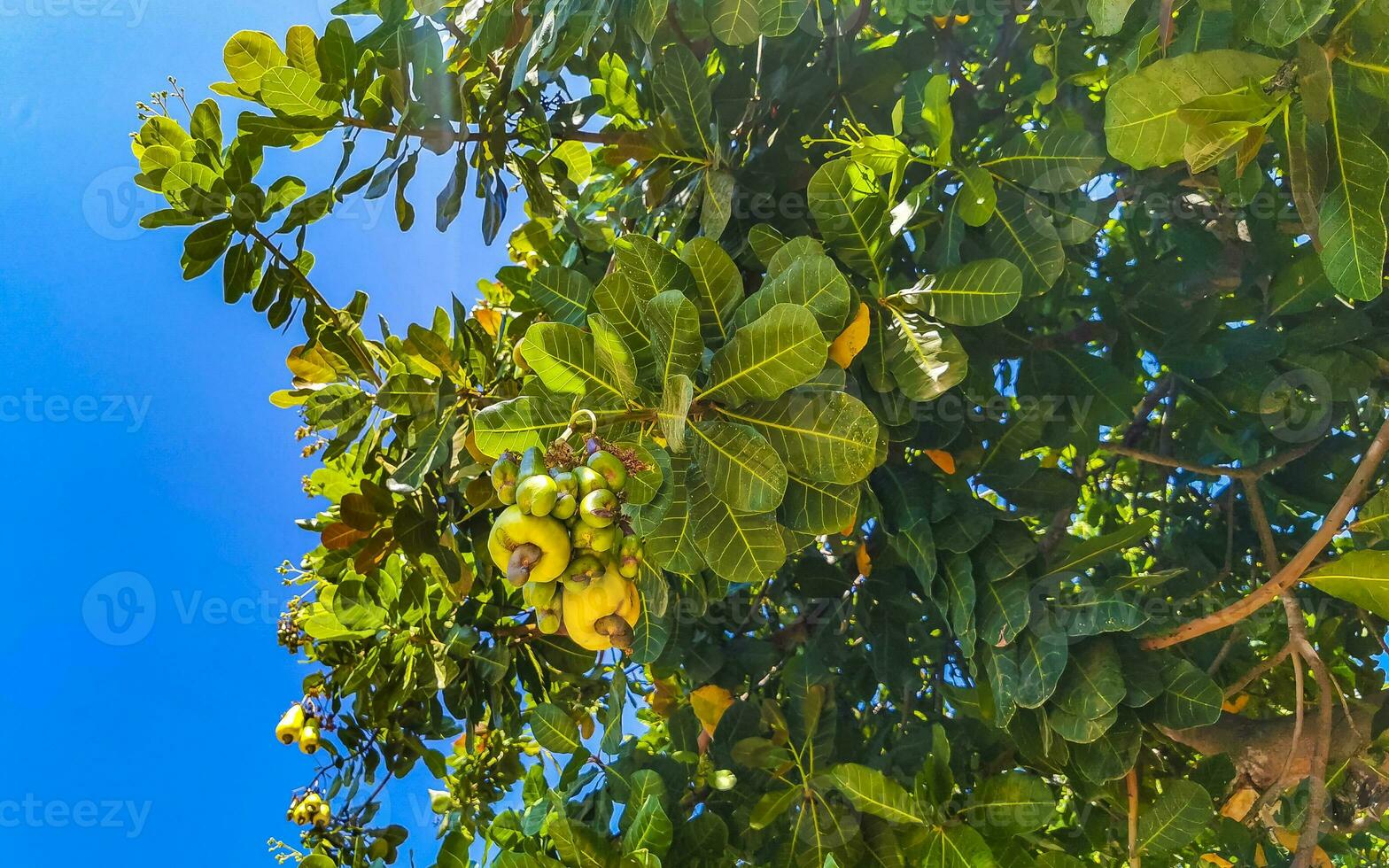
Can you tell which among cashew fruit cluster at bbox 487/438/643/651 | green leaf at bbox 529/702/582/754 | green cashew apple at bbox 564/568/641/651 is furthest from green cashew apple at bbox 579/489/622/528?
green leaf at bbox 529/702/582/754

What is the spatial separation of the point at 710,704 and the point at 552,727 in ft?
1.36

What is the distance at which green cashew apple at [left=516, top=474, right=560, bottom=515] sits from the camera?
3.77 feet

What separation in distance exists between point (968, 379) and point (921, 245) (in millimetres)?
348

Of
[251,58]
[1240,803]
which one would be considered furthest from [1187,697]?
[251,58]

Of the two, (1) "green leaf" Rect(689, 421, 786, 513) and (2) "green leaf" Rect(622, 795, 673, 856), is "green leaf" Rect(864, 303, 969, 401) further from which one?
(2) "green leaf" Rect(622, 795, 673, 856)

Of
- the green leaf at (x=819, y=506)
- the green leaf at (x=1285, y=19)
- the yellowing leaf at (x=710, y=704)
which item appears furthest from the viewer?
the yellowing leaf at (x=710, y=704)

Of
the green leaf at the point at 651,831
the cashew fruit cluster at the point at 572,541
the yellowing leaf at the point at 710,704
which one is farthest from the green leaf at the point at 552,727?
the cashew fruit cluster at the point at 572,541

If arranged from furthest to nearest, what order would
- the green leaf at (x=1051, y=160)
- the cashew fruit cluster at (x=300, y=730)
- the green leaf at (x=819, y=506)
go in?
the cashew fruit cluster at (x=300, y=730) < the green leaf at (x=1051, y=160) < the green leaf at (x=819, y=506)

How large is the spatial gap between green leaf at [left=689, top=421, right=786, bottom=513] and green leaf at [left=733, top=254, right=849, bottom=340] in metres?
0.17

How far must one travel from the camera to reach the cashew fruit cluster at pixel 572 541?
1166 mm

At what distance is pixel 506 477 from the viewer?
128 cm

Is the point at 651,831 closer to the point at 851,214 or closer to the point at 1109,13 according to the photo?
the point at 851,214

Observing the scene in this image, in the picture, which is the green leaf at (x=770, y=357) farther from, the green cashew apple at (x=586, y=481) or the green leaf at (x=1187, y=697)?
the green leaf at (x=1187, y=697)

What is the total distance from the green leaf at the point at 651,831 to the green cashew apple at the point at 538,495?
917 millimetres
